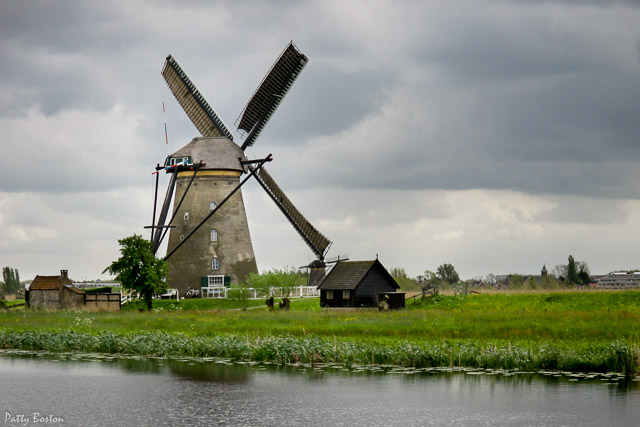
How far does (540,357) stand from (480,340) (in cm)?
458

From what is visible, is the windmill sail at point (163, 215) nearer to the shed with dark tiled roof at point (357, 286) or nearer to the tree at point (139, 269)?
the tree at point (139, 269)

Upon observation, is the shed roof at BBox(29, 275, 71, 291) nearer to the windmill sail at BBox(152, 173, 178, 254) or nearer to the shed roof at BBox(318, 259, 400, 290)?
the windmill sail at BBox(152, 173, 178, 254)

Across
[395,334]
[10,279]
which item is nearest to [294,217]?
[395,334]

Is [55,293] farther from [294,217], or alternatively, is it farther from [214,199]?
[294,217]

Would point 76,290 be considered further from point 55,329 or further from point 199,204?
point 55,329

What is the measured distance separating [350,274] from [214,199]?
12354 millimetres

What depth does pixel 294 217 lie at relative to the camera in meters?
A: 59.9

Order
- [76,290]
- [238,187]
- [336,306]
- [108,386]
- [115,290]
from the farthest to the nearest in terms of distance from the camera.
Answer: [115,290] < [238,187] < [76,290] < [336,306] < [108,386]

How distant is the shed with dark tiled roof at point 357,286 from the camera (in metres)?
49.4

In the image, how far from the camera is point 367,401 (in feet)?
66.2

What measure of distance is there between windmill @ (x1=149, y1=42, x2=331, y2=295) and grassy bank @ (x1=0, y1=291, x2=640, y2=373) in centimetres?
1147

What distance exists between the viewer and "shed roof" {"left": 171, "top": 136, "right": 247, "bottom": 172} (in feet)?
189

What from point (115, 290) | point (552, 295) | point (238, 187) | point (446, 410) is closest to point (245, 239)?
point (238, 187)

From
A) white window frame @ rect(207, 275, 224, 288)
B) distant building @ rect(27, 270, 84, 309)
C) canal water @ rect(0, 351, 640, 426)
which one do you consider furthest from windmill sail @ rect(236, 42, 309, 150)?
canal water @ rect(0, 351, 640, 426)
